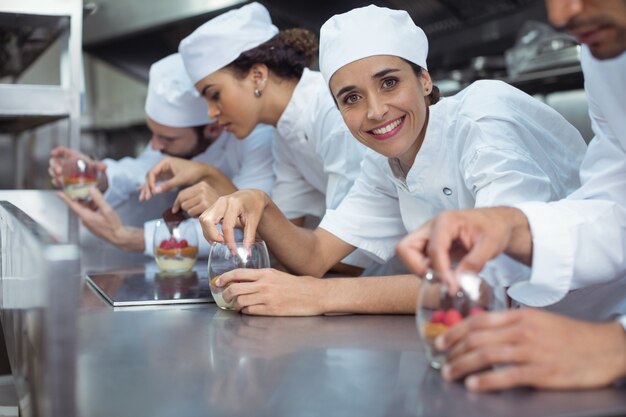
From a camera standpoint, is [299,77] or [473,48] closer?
[299,77]

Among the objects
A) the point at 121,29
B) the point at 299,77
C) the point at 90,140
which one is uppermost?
the point at 121,29

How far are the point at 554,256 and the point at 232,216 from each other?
623 mm

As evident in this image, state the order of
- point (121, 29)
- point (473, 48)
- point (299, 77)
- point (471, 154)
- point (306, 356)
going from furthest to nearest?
point (121, 29) < point (473, 48) < point (299, 77) < point (471, 154) < point (306, 356)

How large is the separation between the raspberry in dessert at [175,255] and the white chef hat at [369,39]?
0.60m

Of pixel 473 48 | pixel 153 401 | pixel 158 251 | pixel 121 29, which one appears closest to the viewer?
pixel 153 401

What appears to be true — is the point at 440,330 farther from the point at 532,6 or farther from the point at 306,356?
the point at 532,6

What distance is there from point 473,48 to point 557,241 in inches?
84.9

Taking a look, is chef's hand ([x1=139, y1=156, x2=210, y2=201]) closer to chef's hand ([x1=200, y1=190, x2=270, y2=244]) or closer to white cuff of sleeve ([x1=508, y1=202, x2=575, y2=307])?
chef's hand ([x1=200, y1=190, x2=270, y2=244])

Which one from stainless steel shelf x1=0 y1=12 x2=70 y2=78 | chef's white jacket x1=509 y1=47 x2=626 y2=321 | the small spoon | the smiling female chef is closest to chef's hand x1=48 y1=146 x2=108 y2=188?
stainless steel shelf x1=0 y1=12 x2=70 y2=78

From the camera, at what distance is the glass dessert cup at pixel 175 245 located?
1.82 meters

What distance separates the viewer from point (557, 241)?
101cm

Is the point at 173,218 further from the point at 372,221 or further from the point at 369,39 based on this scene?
the point at 369,39

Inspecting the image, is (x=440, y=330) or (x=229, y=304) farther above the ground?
(x=440, y=330)

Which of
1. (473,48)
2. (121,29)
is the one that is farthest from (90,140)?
(473,48)
